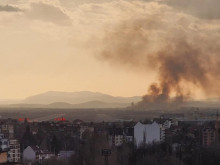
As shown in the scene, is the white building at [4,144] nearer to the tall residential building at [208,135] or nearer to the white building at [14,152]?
the white building at [14,152]

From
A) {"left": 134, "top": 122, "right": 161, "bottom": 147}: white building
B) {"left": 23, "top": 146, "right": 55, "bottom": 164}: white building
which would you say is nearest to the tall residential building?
{"left": 134, "top": 122, "right": 161, "bottom": 147}: white building

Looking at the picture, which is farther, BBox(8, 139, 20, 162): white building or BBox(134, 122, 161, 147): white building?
BBox(134, 122, 161, 147): white building

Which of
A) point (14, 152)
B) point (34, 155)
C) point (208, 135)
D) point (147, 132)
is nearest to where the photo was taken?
point (34, 155)

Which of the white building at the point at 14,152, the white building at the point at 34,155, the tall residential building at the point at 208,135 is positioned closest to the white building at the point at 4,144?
the white building at the point at 14,152

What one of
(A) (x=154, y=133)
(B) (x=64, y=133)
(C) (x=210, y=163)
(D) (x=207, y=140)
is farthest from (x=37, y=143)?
(C) (x=210, y=163)

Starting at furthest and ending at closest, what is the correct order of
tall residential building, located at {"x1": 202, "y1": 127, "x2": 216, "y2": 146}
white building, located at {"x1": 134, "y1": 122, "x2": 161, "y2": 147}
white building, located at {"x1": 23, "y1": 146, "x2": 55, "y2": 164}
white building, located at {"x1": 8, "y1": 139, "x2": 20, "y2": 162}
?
tall residential building, located at {"x1": 202, "y1": 127, "x2": 216, "y2": 146}
white building, located at {"x1": 134, "y1": 122, "x2": 161, "y2": 147}
white building, located at {"x1": 8, "y1": 139, "x2": 20, "y2": 162}
white building, located at {"x1": 23, "y1": 146, "x2": 55, "y2": 164}

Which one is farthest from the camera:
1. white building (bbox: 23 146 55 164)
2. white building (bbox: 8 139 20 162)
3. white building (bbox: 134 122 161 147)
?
white building (bbox: 134 122 161 147)

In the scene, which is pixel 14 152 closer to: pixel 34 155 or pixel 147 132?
pixel 34 155

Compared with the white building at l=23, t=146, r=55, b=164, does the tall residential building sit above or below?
above

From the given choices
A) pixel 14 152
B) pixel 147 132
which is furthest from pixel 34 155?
pixel 147 132

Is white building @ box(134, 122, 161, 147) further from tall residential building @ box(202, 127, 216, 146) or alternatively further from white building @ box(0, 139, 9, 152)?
white building @ box(0, 139, 9, 152)

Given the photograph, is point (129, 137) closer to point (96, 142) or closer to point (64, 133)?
point (64, 133)
